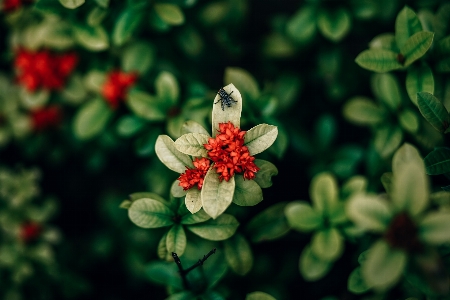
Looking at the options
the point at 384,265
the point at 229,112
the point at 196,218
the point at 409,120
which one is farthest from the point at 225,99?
the point at 409,120

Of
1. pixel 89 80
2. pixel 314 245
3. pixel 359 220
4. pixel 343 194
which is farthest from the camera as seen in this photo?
pixel 89 80

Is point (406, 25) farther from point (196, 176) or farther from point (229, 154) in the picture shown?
point (196, 176)

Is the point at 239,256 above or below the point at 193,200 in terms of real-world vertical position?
below

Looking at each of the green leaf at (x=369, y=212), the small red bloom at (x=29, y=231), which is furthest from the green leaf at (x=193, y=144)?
the small red bloom at (x=29, y=231)

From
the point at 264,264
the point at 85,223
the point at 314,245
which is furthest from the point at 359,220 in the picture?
the point at 85,223

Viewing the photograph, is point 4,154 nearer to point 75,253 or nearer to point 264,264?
point 75,253

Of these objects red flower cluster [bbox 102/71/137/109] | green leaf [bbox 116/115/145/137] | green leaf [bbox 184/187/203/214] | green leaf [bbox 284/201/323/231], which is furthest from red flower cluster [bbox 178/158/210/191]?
red flower cluster [bbox 102/71/137/109]

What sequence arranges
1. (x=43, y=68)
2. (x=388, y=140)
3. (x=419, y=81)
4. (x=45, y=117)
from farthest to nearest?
1. (x=45, y=117)
2. (x=43, y=68)
3. (x=388, y=140)
4. (x=419, y=81)
